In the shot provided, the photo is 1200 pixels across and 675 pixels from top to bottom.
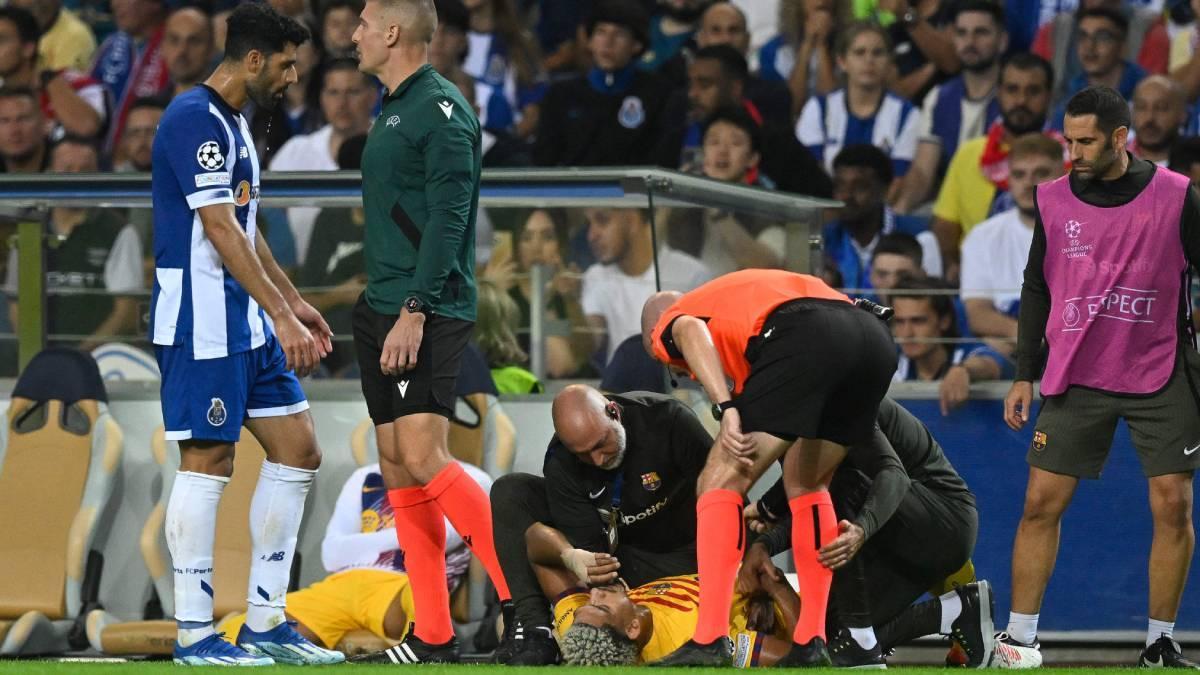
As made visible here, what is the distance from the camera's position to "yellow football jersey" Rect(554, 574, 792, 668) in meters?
6.11

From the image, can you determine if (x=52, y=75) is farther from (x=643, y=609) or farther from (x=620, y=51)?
(x=643, y=609)

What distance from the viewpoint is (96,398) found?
814 centimetres

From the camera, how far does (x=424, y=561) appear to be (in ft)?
20.8

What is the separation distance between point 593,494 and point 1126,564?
8.63 ft

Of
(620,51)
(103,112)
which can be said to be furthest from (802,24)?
(103,112)

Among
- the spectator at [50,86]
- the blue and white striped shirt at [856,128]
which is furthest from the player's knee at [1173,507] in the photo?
the spectator at [50,86]

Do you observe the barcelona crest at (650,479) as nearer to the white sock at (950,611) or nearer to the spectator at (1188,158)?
the white sock at (950,611)

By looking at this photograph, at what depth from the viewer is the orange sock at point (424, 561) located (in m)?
6.33

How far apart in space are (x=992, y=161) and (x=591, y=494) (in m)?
4.78

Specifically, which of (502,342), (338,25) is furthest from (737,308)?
(338,25)

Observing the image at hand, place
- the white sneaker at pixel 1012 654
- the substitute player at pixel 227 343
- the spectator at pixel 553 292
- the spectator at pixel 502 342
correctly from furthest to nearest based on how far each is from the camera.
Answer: the spectator at pixel 502 342 → the spectator at pixel 553 292 → the white sneaker at pixel 1012 654 → the substitute player at pixel 227 343

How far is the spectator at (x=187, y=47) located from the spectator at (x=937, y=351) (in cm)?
572

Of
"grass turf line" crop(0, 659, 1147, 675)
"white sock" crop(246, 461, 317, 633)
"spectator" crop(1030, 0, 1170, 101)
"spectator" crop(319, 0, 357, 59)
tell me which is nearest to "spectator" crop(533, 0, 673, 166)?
"spectator" crop(319, 0, 357, 59)

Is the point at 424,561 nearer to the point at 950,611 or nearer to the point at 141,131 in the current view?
the point at 950,611
